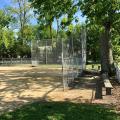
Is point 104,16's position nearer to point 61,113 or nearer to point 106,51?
point 106,51

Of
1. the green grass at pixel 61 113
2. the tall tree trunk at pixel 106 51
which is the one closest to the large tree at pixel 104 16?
the tall tree trunk at pixel 106 51

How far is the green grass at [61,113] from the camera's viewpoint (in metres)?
10.0

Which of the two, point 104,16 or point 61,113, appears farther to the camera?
point 104,16

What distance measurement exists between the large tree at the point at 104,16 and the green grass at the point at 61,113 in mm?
5166

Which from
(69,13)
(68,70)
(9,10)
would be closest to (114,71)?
(69,13)

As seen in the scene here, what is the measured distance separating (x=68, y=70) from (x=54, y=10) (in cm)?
592

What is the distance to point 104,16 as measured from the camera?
1914cm

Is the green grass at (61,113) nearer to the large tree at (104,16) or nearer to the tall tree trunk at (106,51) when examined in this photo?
the large tree at (104,16)

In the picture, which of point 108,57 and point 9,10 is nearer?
point 108,57

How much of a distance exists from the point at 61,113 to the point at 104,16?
9.57 m

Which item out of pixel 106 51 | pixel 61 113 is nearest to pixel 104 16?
pixel 106 51

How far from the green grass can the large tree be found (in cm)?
517

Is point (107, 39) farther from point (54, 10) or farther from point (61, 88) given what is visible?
point (61, 88)

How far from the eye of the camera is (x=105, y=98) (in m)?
14.0
